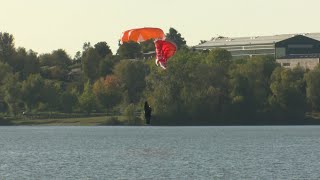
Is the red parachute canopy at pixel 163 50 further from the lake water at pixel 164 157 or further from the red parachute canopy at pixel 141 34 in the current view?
the lake water at pixel 164 157

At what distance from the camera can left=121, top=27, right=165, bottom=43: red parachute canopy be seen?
115 metres

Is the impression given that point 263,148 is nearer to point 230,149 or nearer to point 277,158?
point 230,149

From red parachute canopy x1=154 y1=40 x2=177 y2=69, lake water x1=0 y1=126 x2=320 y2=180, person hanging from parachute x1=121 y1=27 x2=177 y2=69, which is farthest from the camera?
red parachute canopy x1=154 y1=40 x2=177 y2=69

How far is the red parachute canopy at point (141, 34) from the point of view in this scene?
4518 inches

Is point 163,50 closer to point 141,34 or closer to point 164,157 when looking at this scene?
point 141,34

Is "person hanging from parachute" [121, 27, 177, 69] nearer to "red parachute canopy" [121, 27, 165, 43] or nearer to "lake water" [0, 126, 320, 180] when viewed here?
"red parachute canopy" [121, 27, 165, 43]

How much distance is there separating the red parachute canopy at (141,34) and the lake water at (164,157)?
11.9 metres

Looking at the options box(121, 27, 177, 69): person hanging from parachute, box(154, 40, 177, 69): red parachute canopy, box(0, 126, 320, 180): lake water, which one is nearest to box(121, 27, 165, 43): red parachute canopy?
box(121, 27, 177, 69): person hanging from parachute

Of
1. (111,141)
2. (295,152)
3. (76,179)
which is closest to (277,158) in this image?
(295,152)

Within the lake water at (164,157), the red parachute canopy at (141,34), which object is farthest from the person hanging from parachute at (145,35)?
the lake water at (164,157)

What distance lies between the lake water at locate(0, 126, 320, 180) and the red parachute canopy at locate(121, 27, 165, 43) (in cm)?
1188

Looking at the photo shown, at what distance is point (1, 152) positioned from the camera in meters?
150

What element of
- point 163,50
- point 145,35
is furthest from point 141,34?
point 163,50

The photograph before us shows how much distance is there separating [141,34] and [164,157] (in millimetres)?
22525
